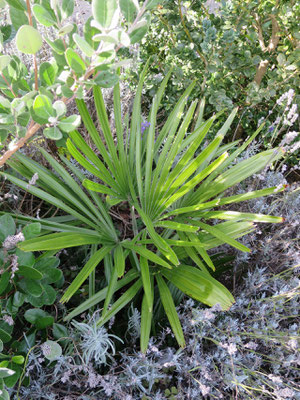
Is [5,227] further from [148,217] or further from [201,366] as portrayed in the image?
[201,366]

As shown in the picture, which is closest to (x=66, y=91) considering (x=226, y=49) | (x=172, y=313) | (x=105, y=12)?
(x=105, y=12)

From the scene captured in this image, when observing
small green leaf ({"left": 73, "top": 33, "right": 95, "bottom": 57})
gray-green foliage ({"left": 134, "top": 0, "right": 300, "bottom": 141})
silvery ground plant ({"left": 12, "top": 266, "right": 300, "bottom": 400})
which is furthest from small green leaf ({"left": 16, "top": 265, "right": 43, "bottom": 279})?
gray-green foliage ({"left": 134, "top": 0, "right": 300, "bottom": 141})

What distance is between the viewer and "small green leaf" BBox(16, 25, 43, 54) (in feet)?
2.20

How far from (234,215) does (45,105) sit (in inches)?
32.3

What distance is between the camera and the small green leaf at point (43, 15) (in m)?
0.69

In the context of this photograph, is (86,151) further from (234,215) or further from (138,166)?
(234,215)

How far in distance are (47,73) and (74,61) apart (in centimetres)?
17

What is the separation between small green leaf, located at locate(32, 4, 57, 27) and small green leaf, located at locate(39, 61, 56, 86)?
0.15 m

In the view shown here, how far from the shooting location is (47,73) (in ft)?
2.85

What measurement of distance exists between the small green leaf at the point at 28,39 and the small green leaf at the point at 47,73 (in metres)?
0.15

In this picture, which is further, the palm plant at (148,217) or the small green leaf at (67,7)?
the palm plant at (148,217)

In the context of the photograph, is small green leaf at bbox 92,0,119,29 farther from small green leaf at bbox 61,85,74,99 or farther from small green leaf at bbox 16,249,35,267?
small green leaf at bbox 16,249,35,267

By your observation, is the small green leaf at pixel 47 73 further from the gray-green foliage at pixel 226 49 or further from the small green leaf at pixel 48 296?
the gray-green foliage at pixel 226 49

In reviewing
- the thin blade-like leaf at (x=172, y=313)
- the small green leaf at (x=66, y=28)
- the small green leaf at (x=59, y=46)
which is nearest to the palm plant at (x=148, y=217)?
the thin blade-like leaf at (x=172, y=313)
